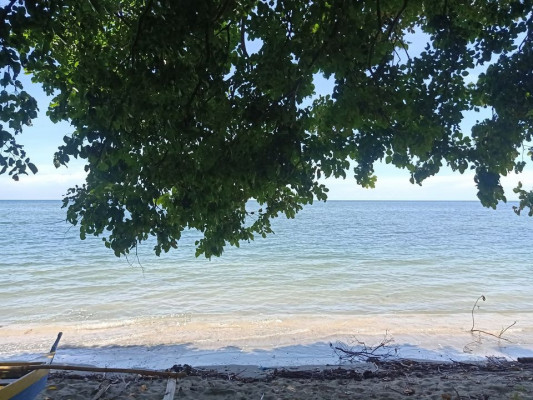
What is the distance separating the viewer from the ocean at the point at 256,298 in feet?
29.3

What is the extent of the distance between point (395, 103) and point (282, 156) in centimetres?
130

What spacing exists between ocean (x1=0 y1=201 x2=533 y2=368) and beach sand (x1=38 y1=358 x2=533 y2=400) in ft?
5.19

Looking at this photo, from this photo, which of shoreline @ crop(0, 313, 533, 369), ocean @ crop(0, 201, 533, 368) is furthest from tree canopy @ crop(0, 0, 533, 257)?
shoreline @ crop(0, 313, 533, 369)

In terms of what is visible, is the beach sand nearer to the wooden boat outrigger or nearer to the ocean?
the wooden boat outrigger

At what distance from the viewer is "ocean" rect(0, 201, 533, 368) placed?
8.95m

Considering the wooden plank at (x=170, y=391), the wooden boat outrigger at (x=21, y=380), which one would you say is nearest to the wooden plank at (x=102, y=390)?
the wooden boat outrigger at (x=21, y=380)

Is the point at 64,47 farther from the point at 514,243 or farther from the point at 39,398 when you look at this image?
the point at 514,243

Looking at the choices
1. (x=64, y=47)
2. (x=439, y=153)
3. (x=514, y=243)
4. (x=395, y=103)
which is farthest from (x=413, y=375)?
(x=514, y=243)

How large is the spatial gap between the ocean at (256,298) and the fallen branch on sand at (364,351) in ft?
1.76

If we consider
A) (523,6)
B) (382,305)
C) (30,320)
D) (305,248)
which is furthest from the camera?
(305,248)

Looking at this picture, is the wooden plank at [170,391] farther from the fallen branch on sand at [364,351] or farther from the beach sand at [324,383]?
the fallen branch on sand at [364,351]

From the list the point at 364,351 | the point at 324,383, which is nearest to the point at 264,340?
the point at 364,351

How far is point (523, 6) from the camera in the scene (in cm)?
411

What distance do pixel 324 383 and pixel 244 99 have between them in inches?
164
